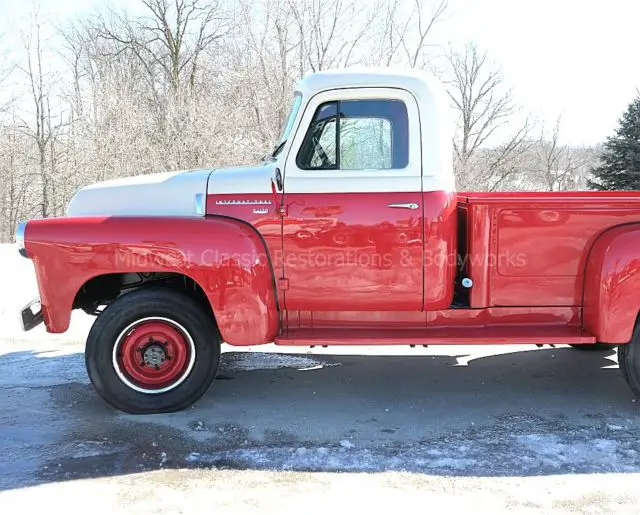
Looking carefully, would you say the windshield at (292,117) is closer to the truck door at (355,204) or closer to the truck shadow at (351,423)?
the truck door at (355,204)

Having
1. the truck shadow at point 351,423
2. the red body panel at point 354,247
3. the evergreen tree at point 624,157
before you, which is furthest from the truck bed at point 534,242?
the evergreen tree at point 624,157

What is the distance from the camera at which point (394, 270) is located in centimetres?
398

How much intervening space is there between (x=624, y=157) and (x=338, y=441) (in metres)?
21.3

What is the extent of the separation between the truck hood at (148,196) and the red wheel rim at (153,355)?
774 millimetres

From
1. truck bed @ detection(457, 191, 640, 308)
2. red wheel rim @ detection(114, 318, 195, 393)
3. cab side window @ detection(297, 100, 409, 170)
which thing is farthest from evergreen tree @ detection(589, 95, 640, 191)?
red wheel rim @ detection(114, 318, 195, 393)

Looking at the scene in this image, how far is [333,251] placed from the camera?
3965 mm

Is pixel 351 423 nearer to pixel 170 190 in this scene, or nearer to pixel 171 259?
pixel 171 259

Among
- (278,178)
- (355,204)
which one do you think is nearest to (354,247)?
(355,204)

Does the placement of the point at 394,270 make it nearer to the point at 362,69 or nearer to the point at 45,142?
the point at 362,69

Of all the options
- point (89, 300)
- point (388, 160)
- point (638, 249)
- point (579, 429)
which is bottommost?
point (579, 429)

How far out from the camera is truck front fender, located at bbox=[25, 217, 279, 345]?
3.83 metres

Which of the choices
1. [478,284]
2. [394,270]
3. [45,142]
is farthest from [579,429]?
[45,142]

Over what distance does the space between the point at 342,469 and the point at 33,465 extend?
171 centimetres

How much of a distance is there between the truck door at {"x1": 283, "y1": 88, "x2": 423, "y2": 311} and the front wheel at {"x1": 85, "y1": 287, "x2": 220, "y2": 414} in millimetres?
675
